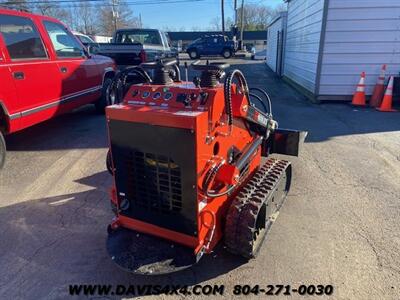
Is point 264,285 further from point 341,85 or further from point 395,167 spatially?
point 341,85

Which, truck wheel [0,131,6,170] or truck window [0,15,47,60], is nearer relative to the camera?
truck wheel [0,131,6,170]

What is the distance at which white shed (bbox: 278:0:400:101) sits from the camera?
8.09m

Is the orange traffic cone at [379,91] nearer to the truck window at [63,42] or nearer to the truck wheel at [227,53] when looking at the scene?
the truck window at [63,42]

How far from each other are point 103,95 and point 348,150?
519 cm

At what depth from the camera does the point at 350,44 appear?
27.5ft

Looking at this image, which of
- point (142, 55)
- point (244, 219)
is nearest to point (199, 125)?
point (244, 219)

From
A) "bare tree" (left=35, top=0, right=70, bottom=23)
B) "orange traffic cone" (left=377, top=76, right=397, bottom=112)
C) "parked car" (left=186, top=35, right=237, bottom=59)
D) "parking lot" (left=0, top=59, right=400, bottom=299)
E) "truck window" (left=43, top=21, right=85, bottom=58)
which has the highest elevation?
"bare tree" (left=35, top=0, right=70, bottom=23)

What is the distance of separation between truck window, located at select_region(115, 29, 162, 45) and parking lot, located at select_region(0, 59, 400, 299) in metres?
7.04

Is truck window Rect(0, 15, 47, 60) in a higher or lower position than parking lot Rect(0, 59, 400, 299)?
higher

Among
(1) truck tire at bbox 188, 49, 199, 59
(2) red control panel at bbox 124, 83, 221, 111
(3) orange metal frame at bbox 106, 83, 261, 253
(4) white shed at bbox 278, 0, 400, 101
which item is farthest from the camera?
(1) truck tire at bbox 188, 49, 199, 59

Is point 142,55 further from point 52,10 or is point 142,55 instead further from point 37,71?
point 52,10

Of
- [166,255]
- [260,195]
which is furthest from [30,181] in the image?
[260,195]

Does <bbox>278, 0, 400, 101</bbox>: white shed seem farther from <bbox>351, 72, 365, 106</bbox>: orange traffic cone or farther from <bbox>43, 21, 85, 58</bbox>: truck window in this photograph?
<bbox>43, 21, 85, 58</bbox>: truck window

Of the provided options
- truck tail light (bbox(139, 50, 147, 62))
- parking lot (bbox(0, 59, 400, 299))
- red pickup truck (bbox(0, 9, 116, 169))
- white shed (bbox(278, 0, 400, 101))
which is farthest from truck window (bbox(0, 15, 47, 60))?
white shed (bbox(278, 0, 400, 101))
